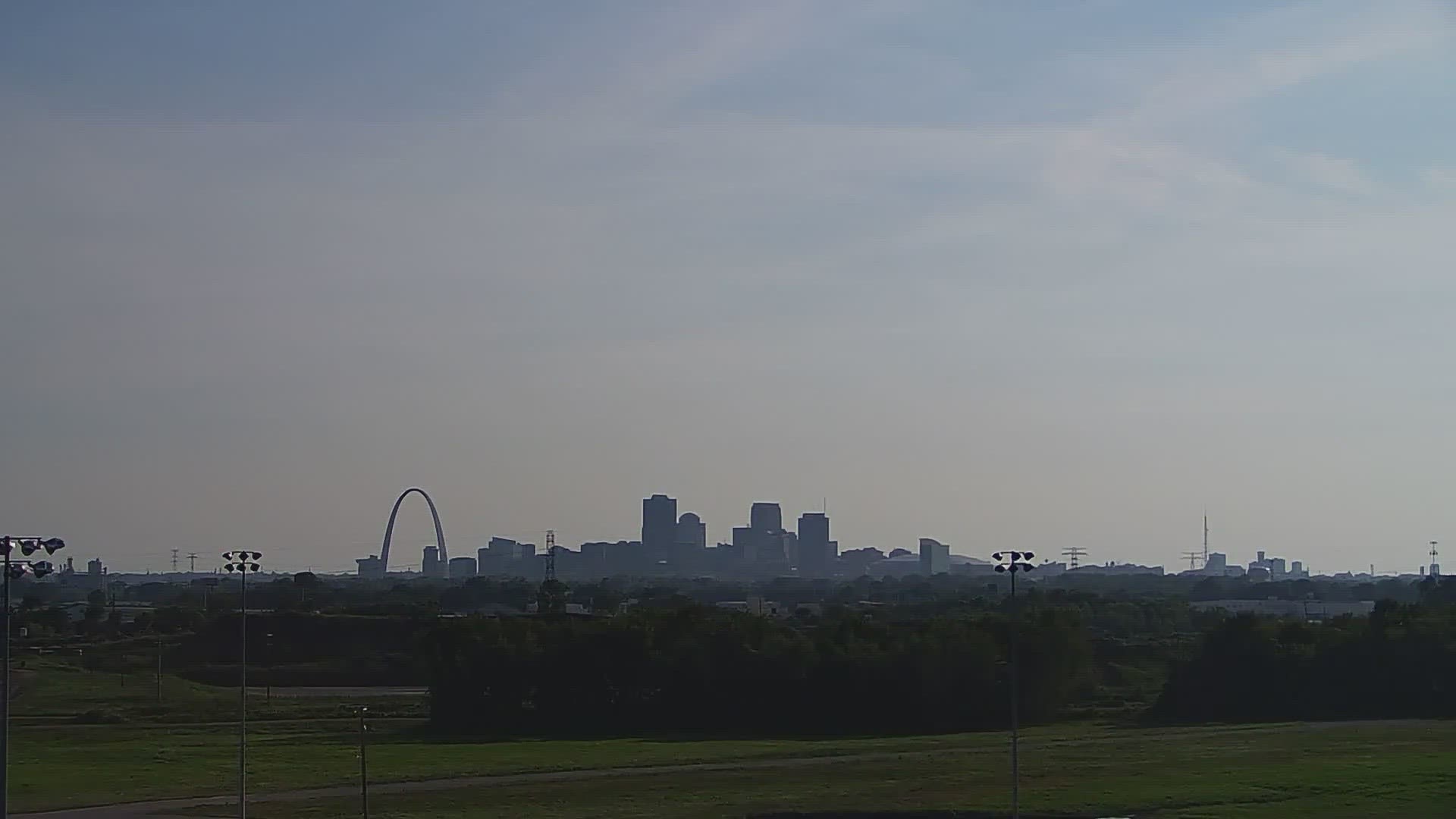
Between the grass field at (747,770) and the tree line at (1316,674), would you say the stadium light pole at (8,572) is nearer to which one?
the grass field at (747,770)

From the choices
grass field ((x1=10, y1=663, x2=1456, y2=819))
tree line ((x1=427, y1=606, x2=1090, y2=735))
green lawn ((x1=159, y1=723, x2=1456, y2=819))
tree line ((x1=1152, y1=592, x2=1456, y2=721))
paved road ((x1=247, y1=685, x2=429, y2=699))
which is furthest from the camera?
paved road ((x1=247, y1=685, x2=429, y2=699))

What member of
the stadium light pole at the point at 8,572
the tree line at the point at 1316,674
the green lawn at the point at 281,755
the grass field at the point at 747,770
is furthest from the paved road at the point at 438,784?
the tree line at the point at 1316,674

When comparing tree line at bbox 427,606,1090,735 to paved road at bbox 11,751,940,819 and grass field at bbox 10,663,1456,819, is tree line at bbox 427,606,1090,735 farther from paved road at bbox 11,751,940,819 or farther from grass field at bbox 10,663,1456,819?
paved road at bbox 11,751,940,819

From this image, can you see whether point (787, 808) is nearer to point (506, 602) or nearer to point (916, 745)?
point (916, 745)

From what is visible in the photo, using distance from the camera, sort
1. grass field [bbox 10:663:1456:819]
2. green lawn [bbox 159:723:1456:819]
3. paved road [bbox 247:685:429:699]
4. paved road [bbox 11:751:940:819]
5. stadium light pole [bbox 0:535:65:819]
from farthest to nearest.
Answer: paved road [bbox 247:685:429:699], paved road [bbox 11:751:940:819], grass field [bbox 10:663:1456:819], green lawn [bbox 159:723:1456:819], stadium light pole [bbox 0:535:65:819]

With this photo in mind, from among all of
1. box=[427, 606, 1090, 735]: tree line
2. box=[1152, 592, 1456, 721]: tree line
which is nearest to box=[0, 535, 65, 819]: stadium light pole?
box=[427, 606, 1090, 735]: tree line

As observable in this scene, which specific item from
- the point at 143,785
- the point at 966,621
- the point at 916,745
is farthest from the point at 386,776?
the point at 966,621

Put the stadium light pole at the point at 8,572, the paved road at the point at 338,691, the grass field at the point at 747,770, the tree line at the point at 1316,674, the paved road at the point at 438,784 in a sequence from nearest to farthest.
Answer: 1. the stadium light pole at the point at 8,572
2. the grass field at the point at 747,770
3. the paved road at the point at 438,784
4. the tree line at the point at 1316,674
5. the paved road at the point at 338,691
